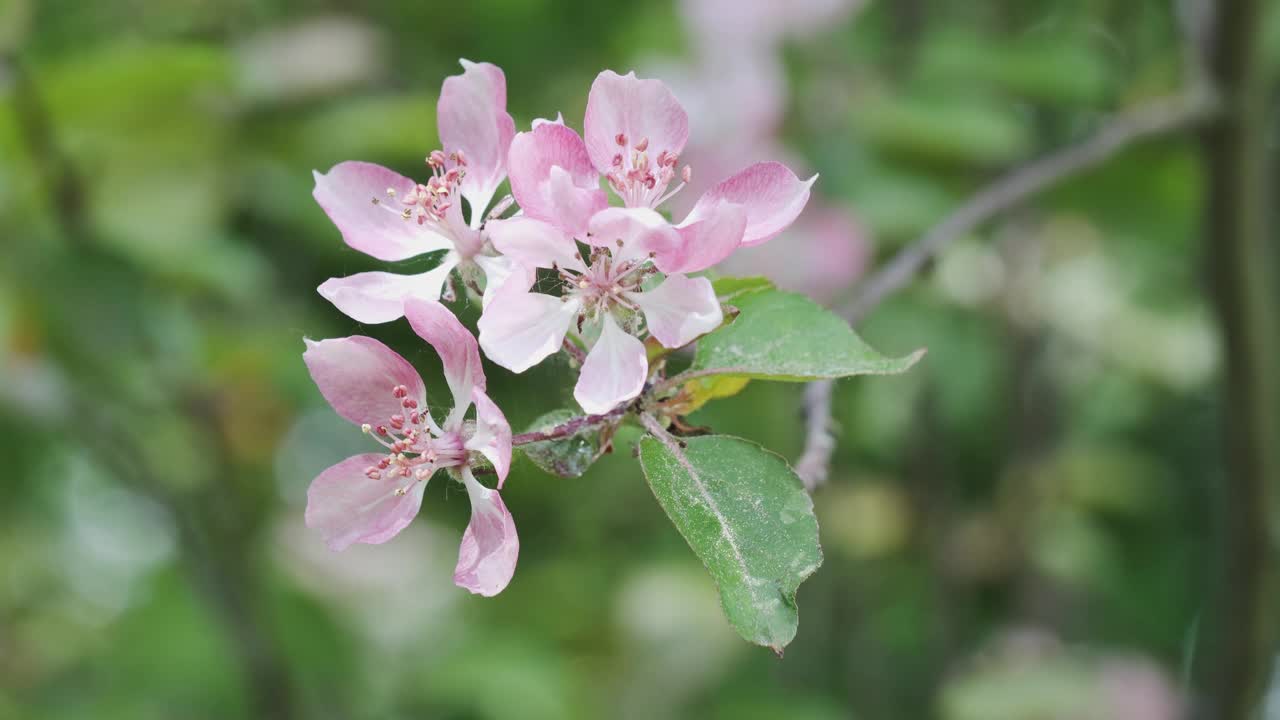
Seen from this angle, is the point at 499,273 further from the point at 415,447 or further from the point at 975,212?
the point at 975,212

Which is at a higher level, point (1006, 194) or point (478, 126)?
point (478, 126)

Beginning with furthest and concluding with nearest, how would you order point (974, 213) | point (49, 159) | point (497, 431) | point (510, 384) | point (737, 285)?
point (49, 159) < point (510, 384) < point (974, 213) < point (737, 285) < point (497, 431)

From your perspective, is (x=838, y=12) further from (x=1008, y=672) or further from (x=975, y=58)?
(x=1008, y=672)

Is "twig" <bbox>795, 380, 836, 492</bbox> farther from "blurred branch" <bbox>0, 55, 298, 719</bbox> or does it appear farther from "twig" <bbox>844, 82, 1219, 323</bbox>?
"blurred branch" <bbox>0, 55, 298, 719</bbox>

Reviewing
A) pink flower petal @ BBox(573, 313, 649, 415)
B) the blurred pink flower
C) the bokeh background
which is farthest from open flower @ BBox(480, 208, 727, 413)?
the blurred pink flower

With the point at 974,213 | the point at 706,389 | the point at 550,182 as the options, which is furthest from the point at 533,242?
the point at 974,213

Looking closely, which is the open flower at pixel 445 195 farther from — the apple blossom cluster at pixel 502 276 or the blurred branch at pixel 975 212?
the blurred branch at pixel 975 212

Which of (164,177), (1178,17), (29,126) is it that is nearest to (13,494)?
(164,177)
